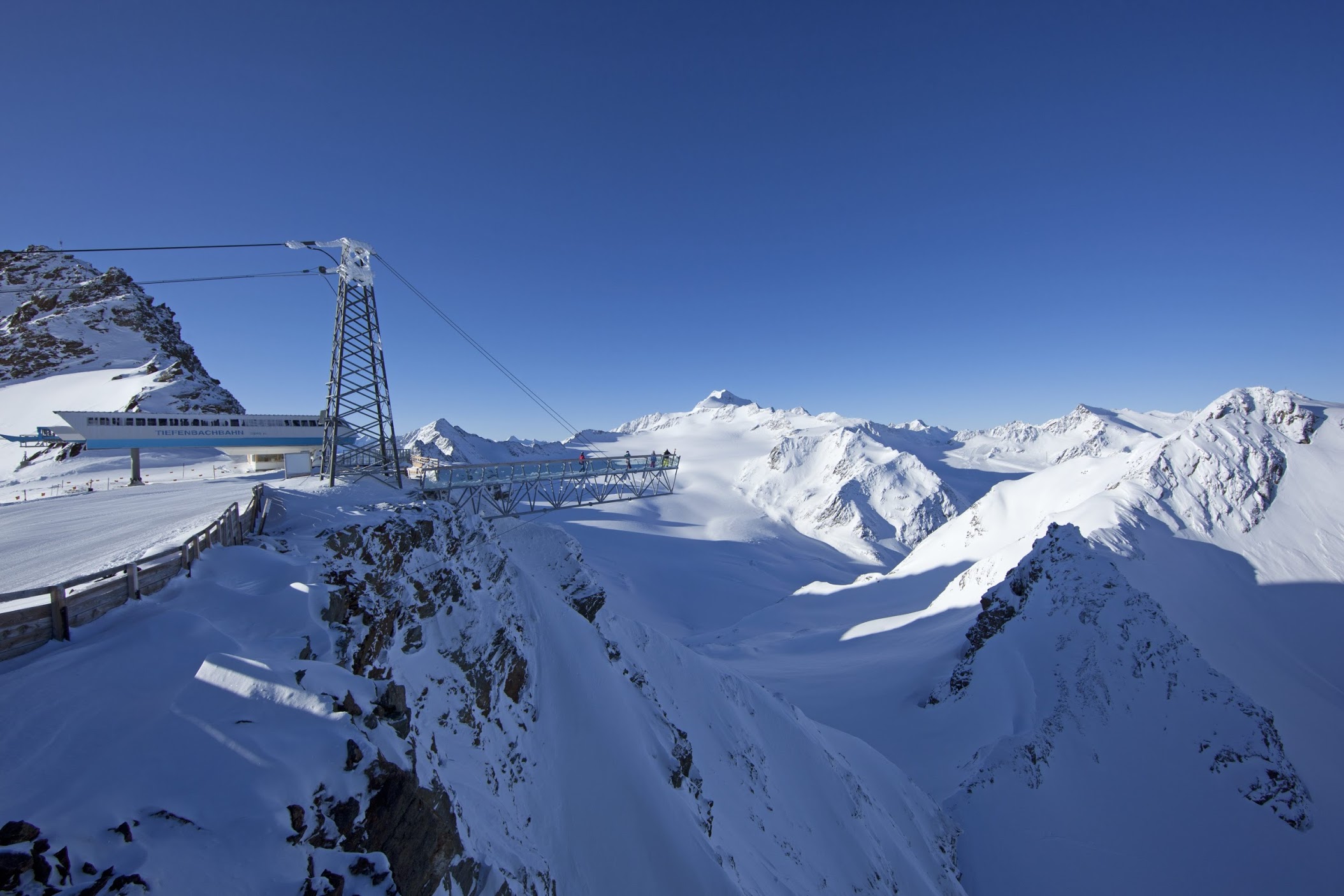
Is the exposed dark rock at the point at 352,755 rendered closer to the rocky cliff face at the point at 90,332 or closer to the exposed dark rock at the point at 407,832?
the exposed dark rock at the point at 407,832

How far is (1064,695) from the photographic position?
1278 inches

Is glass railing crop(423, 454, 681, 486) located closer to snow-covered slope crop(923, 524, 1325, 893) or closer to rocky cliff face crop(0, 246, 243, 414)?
snow-covered slope crop(923, 524, 1325, 893)

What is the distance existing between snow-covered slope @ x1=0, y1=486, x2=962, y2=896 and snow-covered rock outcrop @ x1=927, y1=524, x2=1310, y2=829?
31.7ft

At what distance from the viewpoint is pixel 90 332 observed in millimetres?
57719

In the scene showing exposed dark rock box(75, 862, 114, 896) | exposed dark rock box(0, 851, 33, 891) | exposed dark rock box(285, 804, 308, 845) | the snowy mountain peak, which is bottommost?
exposed dark rock box(285, 804, 308, 845)

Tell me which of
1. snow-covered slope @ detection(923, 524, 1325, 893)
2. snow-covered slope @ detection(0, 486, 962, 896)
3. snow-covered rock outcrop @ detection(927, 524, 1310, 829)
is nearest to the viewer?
snow-covered slope @ detection(0, 486, 962, 896)

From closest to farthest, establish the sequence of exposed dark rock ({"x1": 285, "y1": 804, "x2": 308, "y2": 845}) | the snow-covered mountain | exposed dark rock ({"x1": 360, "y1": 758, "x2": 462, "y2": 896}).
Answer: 1. exposed dark rock ({"x1": 285, "y1": 804, "x2": 308, "y2": 845})
2. the snow-covered mountain
3. exposed dark rock ({"x1": 360, "y1": 758, "x2": 462, "y2": 896})

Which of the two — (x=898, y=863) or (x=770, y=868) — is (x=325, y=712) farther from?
(x=898, y=863)

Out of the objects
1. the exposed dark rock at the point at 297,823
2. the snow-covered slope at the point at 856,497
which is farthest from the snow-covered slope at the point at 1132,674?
the snow-covered slope at the point at 856,497

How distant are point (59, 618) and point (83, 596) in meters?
0.36

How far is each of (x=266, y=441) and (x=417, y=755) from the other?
2840 cm

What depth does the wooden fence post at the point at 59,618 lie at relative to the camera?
24.3 ft

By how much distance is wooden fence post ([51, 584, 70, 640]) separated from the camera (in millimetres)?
7418

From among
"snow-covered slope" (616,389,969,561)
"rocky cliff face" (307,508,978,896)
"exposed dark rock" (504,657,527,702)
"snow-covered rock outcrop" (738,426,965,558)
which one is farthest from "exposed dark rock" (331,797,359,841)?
"snow-covered rock outcrop" (738,426,965,558)
